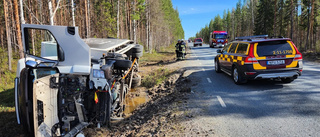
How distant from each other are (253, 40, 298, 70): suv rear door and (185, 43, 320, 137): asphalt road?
2.58 ft

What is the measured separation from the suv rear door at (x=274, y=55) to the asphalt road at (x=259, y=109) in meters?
0.79

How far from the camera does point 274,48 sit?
7016 millimetres

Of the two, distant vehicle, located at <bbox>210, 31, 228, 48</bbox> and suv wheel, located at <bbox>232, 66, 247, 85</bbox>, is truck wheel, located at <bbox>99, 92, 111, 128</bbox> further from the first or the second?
distant vehicle, located at <bbox>210, 31, 228, 48</bbox>

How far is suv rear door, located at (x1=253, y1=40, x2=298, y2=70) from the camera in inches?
274

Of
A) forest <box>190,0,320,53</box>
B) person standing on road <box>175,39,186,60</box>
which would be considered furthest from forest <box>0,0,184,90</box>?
forest <box>190,0,320,53</box>

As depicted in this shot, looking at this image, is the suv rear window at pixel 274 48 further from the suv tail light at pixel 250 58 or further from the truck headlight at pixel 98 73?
the truck headlight at pixel 98 73

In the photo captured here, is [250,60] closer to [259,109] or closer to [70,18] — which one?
[259,109]

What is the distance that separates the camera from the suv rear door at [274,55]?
696cm

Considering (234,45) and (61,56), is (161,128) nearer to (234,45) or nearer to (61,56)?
(61,56)

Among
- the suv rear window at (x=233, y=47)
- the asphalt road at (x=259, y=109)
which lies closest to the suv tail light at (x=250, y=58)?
the asphalt road at (x=259, y=109)

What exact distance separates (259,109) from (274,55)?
2743 mm

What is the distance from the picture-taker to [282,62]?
6980mm

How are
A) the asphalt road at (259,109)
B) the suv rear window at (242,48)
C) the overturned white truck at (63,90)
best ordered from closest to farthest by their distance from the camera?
the overturned white truck at (63,90) → the asphalt road at (259,109) → the suv rear window at (242,48)

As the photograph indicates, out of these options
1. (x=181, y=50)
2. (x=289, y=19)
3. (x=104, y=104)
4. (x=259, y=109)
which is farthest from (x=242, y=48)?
(x=289, y=19)
